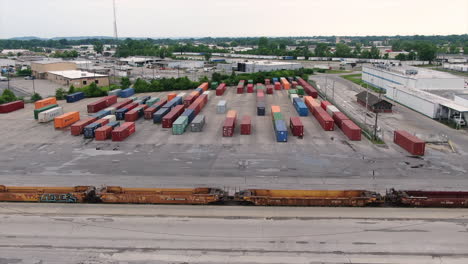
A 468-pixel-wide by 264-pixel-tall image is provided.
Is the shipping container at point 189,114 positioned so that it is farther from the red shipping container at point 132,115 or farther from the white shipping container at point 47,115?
the white shipping container at point 47,115

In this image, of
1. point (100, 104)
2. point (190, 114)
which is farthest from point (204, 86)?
point (190, 114)

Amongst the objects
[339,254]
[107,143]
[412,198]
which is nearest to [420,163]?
[412,198]

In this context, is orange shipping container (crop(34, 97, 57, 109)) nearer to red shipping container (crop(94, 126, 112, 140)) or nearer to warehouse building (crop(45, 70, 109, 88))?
red shipping container (crop(94, 126, 112, 140))

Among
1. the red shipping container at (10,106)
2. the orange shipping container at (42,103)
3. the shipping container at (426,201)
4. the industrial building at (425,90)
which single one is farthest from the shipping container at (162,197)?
the red shipping container at (10,106)

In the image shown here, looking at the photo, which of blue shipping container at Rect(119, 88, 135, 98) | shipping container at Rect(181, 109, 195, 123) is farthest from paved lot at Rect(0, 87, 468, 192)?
blue shipping container at Rect(119, 88, 135, 98)

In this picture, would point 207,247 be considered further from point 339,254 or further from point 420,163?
point 420,163

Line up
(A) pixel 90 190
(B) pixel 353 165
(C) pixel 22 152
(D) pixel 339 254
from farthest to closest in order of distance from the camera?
(C) pixel 22 152
(B) pixel 353 165
(A) pixel 90 190
(D) pixel 339 254

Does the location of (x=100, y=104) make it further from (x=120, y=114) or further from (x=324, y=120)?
(x=324, y=120)
